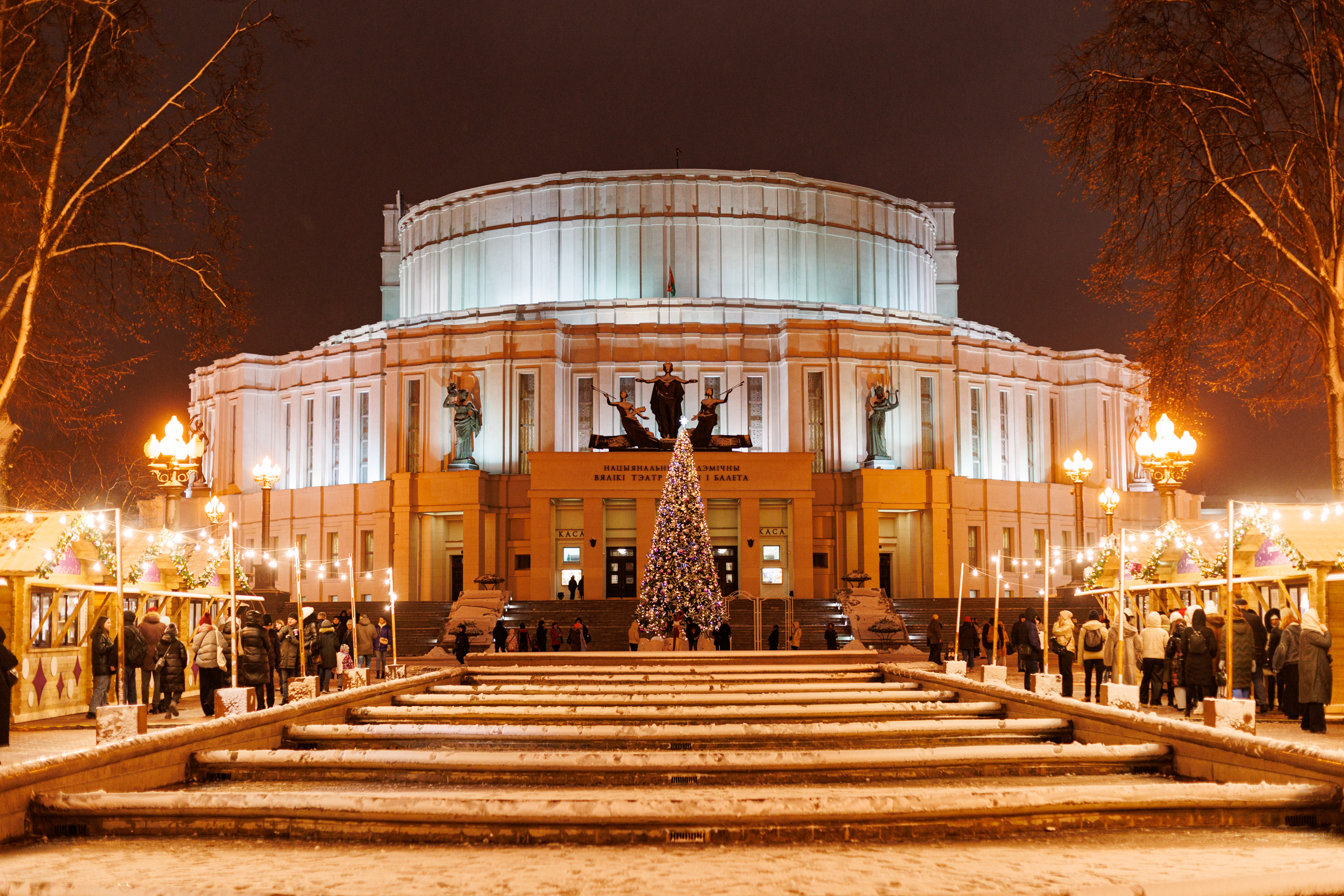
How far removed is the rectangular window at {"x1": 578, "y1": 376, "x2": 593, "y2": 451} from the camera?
4900 cm

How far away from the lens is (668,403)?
44.1 meters

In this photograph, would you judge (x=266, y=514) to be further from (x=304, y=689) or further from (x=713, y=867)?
(x=713, y=867)

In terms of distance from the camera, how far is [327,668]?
20.5m

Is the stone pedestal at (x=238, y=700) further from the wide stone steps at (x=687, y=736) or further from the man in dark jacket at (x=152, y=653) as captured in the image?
the man in dark jacket at (x=152, y=653)

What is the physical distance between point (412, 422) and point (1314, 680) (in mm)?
39341

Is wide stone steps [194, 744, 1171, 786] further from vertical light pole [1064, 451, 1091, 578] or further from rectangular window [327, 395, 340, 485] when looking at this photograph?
rectangular window [327, 395, 340, 485]

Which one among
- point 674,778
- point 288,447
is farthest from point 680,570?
point 288,447

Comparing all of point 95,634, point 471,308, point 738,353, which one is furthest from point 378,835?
point 471,308

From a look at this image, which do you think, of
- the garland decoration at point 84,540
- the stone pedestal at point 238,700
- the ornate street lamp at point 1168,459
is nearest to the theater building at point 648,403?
the ornate street lamp at point 1168,459

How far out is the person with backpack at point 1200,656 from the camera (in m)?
16.2

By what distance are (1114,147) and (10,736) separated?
1700cm

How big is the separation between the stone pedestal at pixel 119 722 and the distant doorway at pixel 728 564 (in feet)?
119

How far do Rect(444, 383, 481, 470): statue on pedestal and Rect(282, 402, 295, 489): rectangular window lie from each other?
9.83 meters

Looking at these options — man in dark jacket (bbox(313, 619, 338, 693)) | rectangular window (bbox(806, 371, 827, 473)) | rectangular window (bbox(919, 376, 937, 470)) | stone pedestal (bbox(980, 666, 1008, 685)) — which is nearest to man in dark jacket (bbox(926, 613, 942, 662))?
stone pedestal (bbox(980, 666, 1008, 685))
